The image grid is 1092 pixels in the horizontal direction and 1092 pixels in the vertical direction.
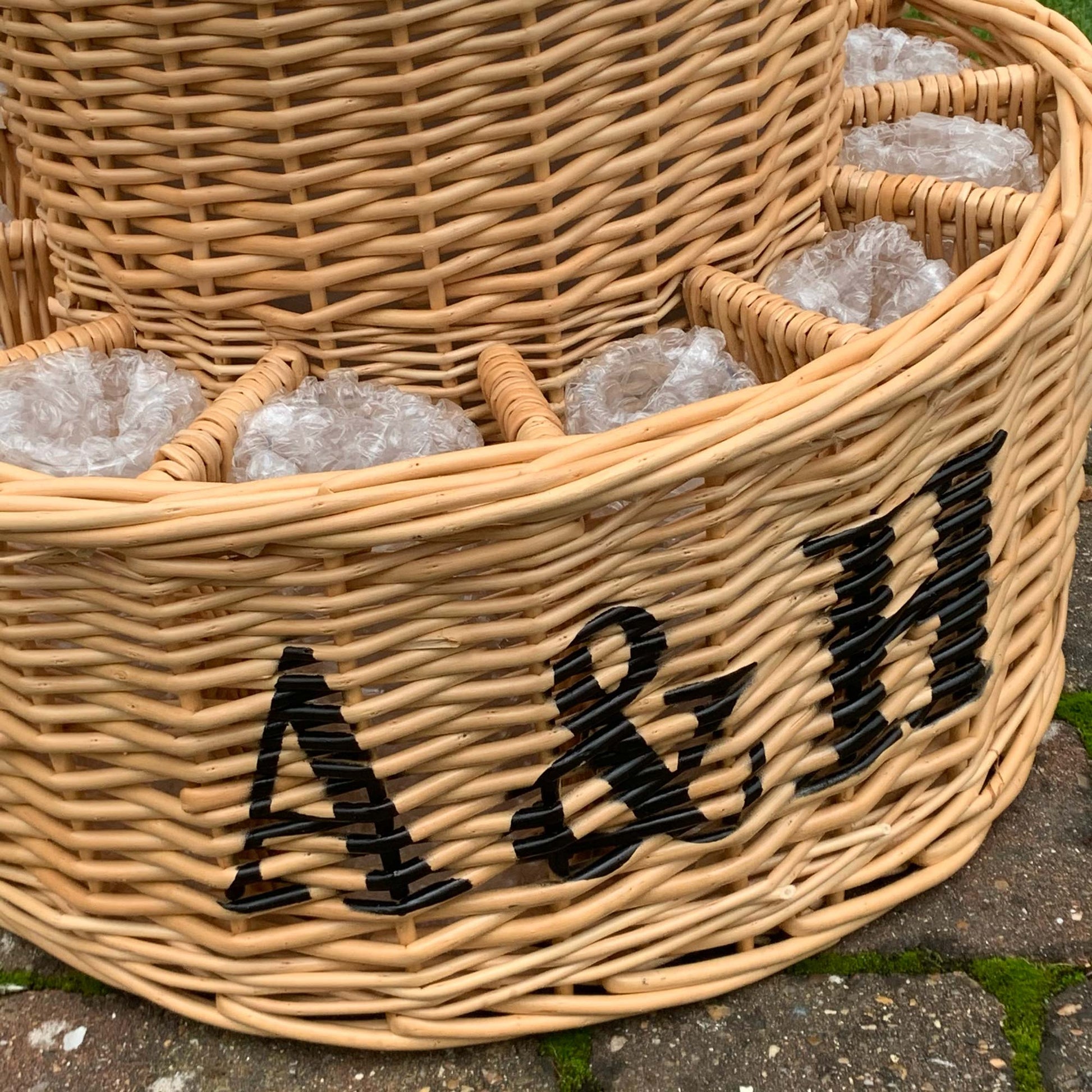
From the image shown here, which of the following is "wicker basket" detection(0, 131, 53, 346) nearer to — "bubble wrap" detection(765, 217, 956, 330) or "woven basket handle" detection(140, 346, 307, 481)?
"woven basket handle" detection(140, 346, 307, 481)

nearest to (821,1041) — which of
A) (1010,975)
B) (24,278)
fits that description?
(1010,975)

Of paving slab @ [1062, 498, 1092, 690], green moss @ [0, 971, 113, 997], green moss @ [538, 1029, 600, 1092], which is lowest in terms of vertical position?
paving slab @ [1062, 498, 1092, 690]

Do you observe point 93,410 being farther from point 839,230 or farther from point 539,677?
point 839,230

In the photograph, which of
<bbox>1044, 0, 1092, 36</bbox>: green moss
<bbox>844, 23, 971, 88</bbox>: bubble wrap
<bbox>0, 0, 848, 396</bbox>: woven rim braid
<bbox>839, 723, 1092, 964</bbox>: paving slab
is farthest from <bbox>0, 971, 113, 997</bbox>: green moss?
<bbox>1044, 0, 1092, 36</bbox>: green moss

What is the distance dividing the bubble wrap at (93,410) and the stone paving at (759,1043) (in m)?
0.49

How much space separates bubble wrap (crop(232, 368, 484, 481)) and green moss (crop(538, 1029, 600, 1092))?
516 millimetres

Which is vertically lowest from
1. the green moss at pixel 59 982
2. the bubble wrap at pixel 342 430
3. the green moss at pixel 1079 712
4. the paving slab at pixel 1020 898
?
the green moss at pixel 1079 712

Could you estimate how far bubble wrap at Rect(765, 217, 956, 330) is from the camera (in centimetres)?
114

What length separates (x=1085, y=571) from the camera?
157 cm

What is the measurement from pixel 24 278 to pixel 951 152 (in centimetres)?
99

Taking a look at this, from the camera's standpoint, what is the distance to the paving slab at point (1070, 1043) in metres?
0.99

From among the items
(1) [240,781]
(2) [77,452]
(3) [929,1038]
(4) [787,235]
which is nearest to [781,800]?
(3) [929,1038]

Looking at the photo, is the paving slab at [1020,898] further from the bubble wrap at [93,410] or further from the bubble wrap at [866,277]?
the bubble wrap at [93,410]

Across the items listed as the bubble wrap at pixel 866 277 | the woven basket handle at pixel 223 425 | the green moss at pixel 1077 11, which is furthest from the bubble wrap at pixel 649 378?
the green moss at pixel 1077 11
